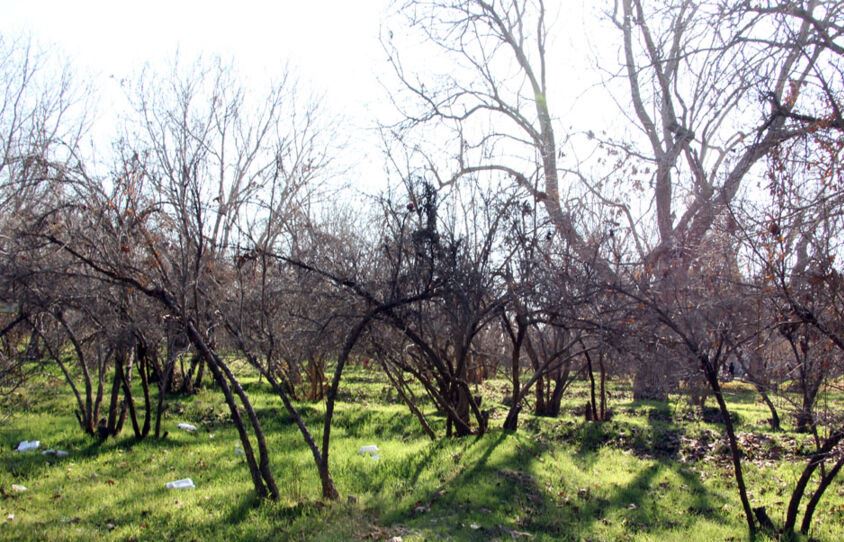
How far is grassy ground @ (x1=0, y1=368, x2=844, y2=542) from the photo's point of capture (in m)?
6.81

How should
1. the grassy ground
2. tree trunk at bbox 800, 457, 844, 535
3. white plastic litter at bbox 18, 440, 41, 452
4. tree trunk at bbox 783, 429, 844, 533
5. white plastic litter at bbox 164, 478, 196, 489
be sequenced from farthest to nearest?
white plastic litter at bbox 18, 440, 41, 452, white plastic litter at bbox 164, 478, 196, 489, the grassy ground, tree trunk at bbox 800, 457, 844, 535, tree trunk at bbox 783, 429, 844, 533

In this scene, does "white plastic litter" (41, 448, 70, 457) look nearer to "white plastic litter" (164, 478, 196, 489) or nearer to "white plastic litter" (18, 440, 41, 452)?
"white plastic litter" (18, 440, 41, 452)

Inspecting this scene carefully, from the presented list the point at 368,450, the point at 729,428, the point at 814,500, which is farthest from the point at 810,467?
the point at 368,450

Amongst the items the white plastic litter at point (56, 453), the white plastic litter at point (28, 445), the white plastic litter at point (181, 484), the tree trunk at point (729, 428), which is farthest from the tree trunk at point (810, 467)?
the white plastic litter at point (28, 445)

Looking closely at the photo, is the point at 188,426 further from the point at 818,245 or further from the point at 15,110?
the point at 15,110

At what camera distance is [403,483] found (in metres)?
8.27

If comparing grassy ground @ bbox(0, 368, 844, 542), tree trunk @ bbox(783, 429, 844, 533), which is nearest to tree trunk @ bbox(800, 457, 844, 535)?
tree trunk @ bbox(783, 429, 844, 533)

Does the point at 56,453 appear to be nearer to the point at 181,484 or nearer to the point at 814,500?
the point at 181,484

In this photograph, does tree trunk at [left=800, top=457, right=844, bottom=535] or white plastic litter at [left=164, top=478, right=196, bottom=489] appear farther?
white plastic litter at [left=164, top=478, right=196, bottom=489]

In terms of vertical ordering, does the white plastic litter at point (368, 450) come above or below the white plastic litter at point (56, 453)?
below

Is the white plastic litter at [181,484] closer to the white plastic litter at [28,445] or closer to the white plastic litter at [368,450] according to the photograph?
the white plastic litter at [368,450]

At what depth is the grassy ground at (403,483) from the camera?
6.81 m

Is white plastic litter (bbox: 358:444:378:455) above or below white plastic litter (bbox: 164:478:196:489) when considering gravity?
above

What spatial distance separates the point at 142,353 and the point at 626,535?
7.58 m
